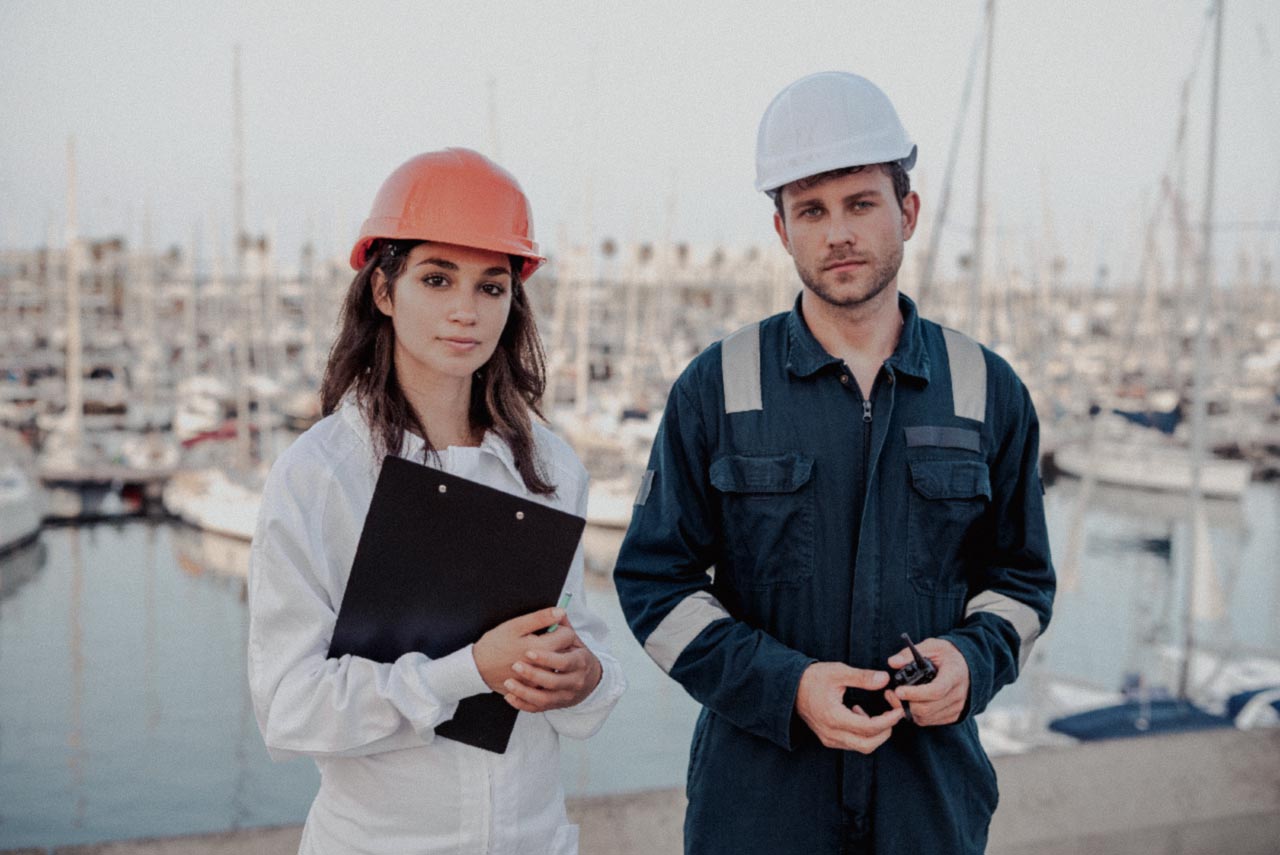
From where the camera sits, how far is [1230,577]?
2002 centimetres

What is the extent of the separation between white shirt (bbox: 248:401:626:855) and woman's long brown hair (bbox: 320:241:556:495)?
0.02 metres

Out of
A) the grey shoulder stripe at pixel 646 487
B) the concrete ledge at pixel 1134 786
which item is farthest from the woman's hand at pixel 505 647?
the concrete ledge at pixel 1134 786

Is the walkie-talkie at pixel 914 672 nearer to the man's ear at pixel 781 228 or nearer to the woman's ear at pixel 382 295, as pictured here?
the man's ear at pixel 781 228

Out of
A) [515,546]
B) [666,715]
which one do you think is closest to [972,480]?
[515,546]

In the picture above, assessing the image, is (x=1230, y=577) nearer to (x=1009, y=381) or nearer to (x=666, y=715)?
(x=666, y=715)

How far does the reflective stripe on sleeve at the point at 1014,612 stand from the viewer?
1.76m

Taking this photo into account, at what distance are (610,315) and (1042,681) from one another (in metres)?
43.6

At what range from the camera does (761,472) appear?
173 cm

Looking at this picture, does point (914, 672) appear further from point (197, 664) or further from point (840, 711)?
point (197, 664)

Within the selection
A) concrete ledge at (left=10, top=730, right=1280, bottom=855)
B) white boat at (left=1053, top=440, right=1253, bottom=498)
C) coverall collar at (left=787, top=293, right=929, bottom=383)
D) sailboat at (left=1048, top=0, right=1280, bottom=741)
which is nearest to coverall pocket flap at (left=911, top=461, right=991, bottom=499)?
coverall collar at (left=787, top=293, right=929, bottom=383)

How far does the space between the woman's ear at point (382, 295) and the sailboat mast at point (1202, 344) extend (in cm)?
991

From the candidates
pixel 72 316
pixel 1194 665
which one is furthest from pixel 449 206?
pixel 72 316

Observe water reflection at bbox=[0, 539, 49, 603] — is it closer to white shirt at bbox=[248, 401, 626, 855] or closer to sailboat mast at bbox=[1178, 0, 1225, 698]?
sailboat mast at bbox=[1178, 0, 1225, 698]

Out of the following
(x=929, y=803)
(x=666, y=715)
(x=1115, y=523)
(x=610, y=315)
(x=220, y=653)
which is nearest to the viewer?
(x=929, y=803)
